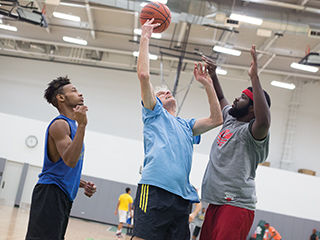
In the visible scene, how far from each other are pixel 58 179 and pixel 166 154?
794 millimetres

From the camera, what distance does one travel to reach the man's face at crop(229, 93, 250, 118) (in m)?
2.85

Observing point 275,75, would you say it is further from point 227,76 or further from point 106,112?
point 106,112

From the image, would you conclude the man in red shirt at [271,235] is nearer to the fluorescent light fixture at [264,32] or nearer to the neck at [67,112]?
the fluorescent light fixture at [264,32]

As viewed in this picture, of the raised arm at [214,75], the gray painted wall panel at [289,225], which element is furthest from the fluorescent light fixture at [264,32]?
the raised arm at [214,75]

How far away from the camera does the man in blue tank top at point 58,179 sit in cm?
248

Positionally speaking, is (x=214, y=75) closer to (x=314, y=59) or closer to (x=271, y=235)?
(x=314, y=59)

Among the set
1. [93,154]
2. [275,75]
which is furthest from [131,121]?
[275,75]

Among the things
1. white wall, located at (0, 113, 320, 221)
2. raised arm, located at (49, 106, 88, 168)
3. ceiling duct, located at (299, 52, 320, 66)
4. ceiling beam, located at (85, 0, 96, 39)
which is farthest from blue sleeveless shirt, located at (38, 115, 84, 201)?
white wall, located at (0, 113, 320, 221)

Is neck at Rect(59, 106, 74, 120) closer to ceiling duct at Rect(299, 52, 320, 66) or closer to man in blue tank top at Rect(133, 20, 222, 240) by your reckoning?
man in blue tank top at Rect(133, 20, 222, 240)

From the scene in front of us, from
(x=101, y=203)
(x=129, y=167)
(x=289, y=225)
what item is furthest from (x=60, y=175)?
(x=289, y=225)

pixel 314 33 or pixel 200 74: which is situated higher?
pixel 314 33

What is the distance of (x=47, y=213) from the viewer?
257cm

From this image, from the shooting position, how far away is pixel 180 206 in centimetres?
248

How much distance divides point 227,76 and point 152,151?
1549cm
